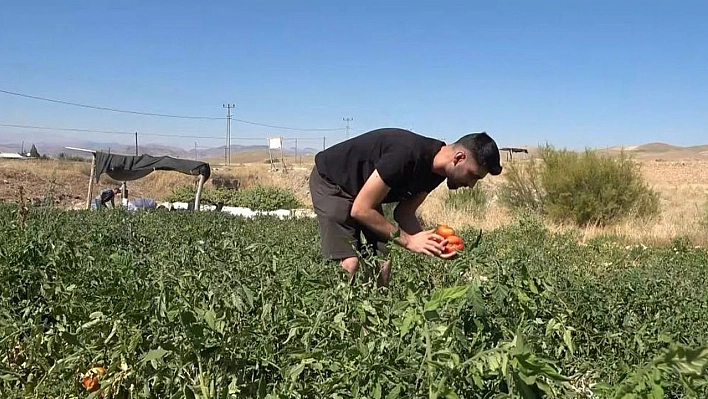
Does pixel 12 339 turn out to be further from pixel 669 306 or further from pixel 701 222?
pixel 701 222

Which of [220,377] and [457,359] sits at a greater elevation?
[457,359]

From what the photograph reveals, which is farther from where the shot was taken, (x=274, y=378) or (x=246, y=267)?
(x=246, y=267)

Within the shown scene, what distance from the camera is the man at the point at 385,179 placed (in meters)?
3.25

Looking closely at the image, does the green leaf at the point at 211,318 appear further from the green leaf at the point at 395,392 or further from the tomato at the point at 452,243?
the tomato at the point at 452,243

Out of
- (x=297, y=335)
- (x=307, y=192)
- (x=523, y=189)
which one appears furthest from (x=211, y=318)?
(x=307, y=192)

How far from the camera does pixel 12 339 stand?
112 inches

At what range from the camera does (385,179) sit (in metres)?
3.29

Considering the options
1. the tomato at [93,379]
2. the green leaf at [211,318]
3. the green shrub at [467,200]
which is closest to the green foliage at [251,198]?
the green shrub at [467,200]

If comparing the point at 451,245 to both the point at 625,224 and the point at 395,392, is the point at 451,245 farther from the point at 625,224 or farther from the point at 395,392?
the point at 625,224

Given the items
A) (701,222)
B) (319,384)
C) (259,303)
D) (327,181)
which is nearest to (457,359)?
(319,384)

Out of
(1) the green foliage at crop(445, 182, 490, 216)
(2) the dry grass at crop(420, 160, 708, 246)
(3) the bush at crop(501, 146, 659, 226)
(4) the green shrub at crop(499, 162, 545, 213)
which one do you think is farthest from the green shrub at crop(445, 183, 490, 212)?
(3) the bush at crop(501, 146, 659, 226)

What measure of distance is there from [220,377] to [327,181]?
1.94 metres

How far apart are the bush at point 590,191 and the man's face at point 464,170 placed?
42.6ft

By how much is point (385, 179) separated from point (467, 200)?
1414 cm
